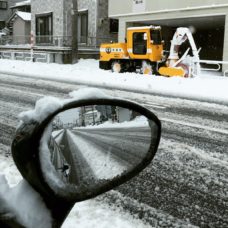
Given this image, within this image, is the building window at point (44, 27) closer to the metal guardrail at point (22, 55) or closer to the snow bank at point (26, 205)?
the metal guardrail at point (22, 55)

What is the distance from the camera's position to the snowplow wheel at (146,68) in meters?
17.9

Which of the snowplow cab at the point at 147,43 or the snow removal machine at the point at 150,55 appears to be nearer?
the snow removal machine at the point at 150,55

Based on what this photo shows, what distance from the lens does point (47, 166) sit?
109cm

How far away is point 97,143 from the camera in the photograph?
141cm

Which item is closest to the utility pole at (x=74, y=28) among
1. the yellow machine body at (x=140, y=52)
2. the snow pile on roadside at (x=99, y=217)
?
the yellow machine body at (x=140, y=52)

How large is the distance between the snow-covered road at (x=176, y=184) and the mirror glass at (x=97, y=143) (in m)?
1.39

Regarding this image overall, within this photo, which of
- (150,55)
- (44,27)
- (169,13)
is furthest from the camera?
(44,27)

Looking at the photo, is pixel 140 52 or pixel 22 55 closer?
pixel 140 52

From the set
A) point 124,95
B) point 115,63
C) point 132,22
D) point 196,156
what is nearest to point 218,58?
point 132,22

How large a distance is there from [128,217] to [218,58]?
102 ft

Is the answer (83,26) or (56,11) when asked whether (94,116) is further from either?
(56,11)

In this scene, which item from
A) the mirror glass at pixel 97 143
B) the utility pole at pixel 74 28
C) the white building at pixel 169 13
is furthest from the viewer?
the utility pole at pixel 74 28

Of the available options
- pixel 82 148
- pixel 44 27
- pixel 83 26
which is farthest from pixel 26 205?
pixel 44 27

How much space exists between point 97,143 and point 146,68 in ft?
55.6
